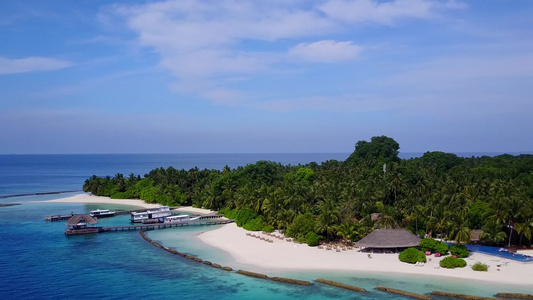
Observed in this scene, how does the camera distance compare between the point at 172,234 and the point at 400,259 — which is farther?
the point at 172,234

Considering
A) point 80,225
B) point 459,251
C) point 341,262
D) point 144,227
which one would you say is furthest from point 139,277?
point 459,251

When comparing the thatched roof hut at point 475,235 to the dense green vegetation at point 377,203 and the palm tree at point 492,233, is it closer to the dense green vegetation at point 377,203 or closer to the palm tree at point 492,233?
the dense green vegetation at point 377,203

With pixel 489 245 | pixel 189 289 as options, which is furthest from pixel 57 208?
pixel 489 245

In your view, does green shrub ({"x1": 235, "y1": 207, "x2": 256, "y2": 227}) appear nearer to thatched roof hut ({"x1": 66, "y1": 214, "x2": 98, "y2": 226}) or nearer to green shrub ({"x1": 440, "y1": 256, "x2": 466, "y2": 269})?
thatched roof hut ({"x1": 66, "y1": 214, "x2": 98, "y2": 226})

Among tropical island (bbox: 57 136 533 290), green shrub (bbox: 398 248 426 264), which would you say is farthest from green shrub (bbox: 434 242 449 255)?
green shrub (bbox: 398 248 426 264)

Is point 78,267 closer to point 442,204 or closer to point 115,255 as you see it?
point 115,255

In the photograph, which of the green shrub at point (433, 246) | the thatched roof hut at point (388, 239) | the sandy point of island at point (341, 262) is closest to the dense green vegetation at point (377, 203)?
the green shrub at point (433, 246)
